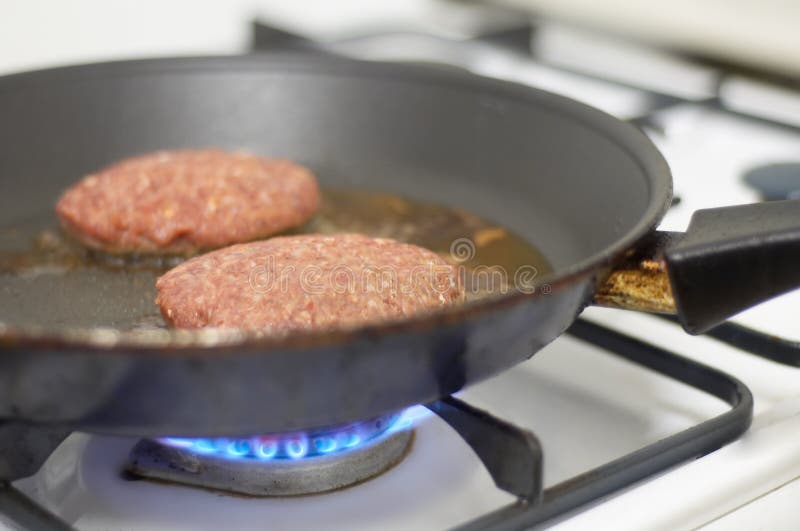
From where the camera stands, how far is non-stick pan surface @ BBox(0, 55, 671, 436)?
668 millimetres

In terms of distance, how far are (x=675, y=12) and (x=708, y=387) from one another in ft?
3.45

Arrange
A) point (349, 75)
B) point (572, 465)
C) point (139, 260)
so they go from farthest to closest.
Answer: point (349, 75)
point (139, 260)
point (572, 465)

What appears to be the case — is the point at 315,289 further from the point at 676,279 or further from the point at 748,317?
the point at 748,317

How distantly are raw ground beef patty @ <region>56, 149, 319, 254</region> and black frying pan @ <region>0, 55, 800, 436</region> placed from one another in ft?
0.23

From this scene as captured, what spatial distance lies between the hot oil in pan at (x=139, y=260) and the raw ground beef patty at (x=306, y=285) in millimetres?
94

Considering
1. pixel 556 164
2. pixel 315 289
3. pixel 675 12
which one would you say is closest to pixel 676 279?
pixel 315 289

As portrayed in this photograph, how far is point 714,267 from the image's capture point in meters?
0.80

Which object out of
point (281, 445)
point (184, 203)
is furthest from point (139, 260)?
point (281, 445)

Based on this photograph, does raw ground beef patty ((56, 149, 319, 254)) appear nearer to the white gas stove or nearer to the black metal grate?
the white gas stove

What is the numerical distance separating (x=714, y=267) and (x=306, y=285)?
0.38m

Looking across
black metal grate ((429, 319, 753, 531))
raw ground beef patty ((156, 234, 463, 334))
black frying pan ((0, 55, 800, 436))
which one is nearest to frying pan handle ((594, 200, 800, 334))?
black frying pan ((0, 55, 800, 436))

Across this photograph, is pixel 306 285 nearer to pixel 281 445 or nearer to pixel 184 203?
pixel 281 445

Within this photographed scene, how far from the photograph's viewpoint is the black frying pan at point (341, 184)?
672 millimetres

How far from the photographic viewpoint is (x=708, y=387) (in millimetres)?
977
